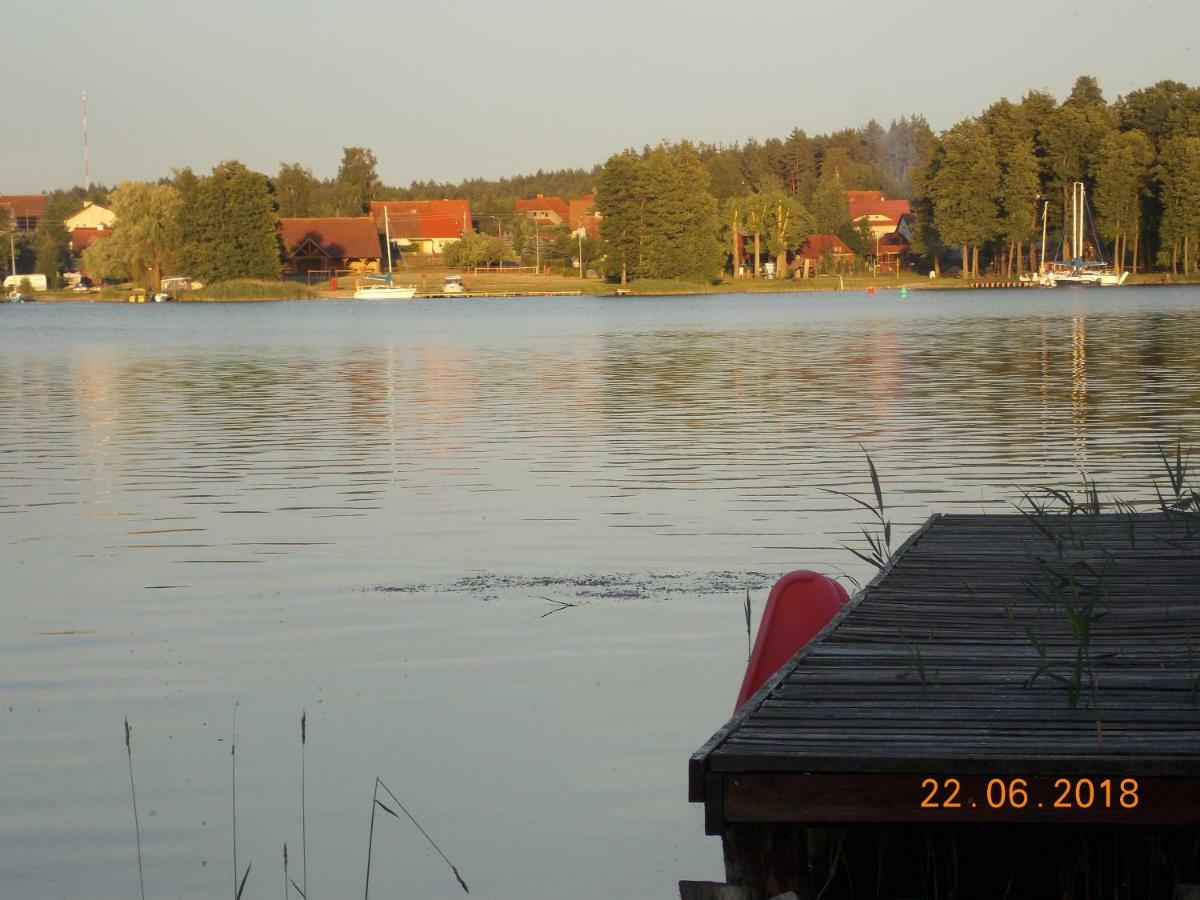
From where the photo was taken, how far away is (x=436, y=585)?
448 inches

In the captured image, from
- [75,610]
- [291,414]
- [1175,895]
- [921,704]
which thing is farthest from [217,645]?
[291,414]

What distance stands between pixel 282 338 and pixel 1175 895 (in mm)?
54390

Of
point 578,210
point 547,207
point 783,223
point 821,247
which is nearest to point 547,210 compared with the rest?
point 547,207

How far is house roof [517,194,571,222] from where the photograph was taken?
541 ft

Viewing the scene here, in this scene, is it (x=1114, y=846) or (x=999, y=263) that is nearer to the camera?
(x=1114, y=846)

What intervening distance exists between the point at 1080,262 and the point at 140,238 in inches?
2496

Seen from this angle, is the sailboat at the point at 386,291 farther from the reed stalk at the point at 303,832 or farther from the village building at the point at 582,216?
the reed stalk at the point at 303,832

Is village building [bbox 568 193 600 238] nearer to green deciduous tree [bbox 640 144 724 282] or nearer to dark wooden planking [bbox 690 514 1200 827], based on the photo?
green deciduous tree [bbox 640 144 724 282]

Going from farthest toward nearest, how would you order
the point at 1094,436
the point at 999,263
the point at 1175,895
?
1. the point at 999,263
2. the point at 1094,436
3. the point at 1175,895

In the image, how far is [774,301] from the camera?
3733 inches

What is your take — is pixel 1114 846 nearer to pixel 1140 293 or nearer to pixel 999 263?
pixel 1140 293

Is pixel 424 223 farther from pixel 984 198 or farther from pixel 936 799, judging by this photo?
pixel 936 799

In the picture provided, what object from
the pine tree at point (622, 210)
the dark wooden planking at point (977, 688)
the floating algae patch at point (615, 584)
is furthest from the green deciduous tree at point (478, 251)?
the dark wooden planking at point (977, 688)

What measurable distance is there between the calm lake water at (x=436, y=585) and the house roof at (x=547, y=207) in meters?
134
